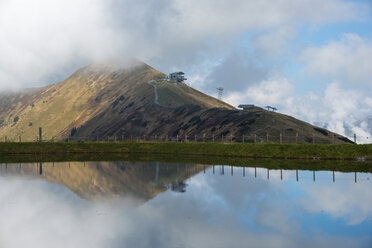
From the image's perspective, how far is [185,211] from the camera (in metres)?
23.5

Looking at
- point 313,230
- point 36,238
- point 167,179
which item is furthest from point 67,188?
point 313,230

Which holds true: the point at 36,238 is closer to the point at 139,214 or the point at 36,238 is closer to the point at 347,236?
the point at 139,214

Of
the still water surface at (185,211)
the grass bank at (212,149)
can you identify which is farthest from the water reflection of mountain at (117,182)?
the grass bank at (212,149)

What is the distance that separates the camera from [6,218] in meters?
22.0

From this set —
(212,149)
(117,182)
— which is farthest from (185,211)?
(212,149)

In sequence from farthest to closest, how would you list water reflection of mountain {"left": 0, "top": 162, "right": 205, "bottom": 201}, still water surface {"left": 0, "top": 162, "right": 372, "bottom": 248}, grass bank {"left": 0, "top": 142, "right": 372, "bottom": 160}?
grass bank {"left": 0, "top": 142, "right": 372, "bottom": 160} < water reflection of mountain {"left": 0, "top": 162, "right": 205, "bottom": 201} < still water surface {"left": 0, "top": 162, "right": 372, "bottom": 248}

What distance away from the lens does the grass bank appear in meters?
63.5

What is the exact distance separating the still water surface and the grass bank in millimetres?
24910

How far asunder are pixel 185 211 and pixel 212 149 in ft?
177

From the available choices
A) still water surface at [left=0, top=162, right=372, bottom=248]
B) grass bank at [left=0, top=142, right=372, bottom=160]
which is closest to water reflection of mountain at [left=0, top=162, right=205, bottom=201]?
still water surface at [left=0, top=162, right=372, bottom=248]

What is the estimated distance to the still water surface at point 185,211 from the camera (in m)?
17.8

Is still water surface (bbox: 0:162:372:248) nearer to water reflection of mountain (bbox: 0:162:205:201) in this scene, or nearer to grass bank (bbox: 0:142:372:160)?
water reflection of mountain (bbox: 0:162:205:201)

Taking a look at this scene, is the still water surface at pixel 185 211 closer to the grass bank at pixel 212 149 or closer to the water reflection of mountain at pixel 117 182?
the water reflection of mountain at pixel 117 182

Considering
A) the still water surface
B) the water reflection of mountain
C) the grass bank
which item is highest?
the grass bank
